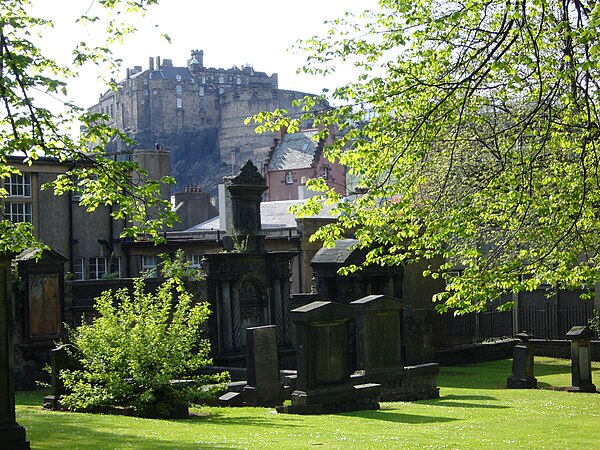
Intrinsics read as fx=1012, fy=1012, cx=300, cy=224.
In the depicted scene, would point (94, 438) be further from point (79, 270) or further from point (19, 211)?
point (79, 270)

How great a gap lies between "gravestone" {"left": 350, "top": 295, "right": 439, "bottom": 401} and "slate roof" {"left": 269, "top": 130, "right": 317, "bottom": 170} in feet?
234

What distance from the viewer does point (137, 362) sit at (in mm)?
17016

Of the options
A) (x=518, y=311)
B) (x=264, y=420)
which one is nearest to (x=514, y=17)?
(x=264, y=420)

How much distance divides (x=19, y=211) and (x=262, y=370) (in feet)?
65.8

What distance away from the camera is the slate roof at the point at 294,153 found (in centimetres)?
9281

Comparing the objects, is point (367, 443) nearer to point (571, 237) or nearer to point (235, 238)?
point (571, 237)

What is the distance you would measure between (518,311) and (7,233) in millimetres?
27721

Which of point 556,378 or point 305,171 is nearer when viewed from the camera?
point 556,378

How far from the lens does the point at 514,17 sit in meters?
11.1

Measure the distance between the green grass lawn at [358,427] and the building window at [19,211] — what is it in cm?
1657

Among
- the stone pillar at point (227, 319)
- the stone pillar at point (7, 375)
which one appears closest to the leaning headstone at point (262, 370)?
the stone pillar at point (227, 319)

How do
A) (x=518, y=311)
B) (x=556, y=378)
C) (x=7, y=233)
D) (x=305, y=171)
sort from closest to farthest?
(x=7, y=233) → (x=556, y=378) → (x=518, y=311) → (x=305, y=171)

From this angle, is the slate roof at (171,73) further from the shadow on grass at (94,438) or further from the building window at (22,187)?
the shadow on grass at (94,438)

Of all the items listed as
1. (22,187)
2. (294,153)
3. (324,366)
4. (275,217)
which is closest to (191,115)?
(294,153)
